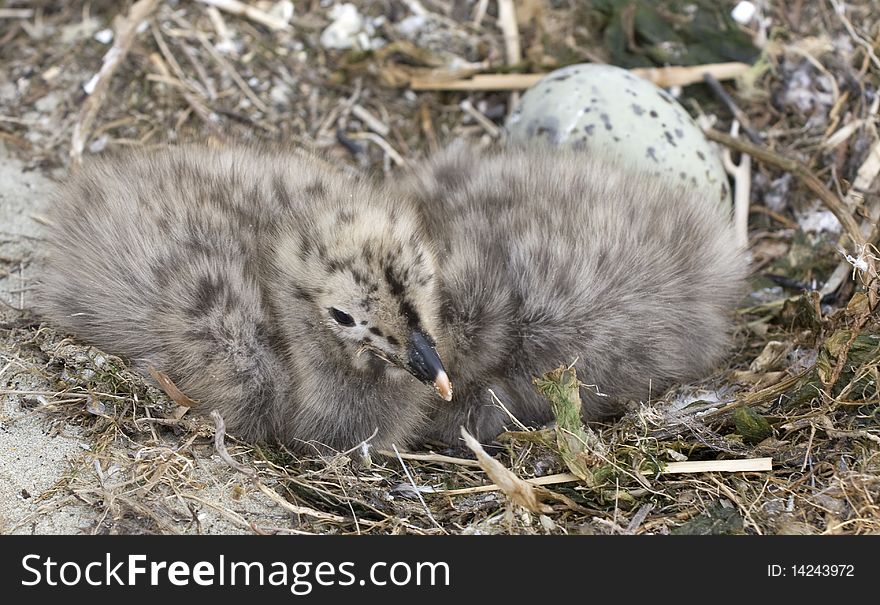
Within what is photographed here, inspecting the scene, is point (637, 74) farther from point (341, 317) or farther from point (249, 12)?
point (341, 317)

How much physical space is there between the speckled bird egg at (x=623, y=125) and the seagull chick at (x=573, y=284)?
0.24 m

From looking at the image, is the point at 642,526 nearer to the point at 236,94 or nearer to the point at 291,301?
the point at 291,301

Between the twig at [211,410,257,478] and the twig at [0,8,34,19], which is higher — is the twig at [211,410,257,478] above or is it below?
below

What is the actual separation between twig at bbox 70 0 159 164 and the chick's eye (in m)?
1.72

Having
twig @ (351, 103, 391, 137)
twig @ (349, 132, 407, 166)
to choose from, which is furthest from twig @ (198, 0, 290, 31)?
twig @ (349, 132, 407, 166)

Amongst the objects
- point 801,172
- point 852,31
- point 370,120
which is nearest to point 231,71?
point 370,120

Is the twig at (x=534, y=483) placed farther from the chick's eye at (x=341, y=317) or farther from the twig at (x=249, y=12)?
the twig at (x=249, y=12)

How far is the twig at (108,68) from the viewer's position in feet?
14.5

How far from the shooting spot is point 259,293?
3273mm

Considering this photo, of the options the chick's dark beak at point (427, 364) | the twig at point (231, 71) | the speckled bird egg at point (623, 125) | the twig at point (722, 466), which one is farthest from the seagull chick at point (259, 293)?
the twig at point (231, 71)

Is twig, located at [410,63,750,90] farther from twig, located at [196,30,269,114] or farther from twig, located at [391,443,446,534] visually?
twig, located at [391,443,446,534]

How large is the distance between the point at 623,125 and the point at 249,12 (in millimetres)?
2175

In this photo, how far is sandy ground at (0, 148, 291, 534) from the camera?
286 cm

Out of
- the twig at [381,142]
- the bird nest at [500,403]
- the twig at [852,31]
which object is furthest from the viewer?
the twig at [381,142]
